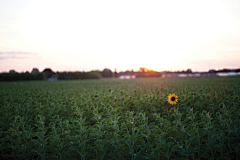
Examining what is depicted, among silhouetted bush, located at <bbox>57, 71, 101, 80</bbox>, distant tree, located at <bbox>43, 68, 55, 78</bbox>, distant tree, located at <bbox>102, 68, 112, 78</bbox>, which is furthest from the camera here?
distant tree, located at <bbox>43, 68, 55, 78</bbox>

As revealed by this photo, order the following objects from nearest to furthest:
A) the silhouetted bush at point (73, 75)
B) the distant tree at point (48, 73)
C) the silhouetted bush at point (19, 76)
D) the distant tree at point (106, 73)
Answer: the silhouetted bush at point (19, 76)
the silhouetted bush at point (73, 75)
the distant tree at point (106, 73)
the distant tree at point (48, 73)

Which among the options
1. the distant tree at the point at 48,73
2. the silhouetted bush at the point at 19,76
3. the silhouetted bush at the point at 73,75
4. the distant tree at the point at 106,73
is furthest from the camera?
the distant tree at the point at 48,73

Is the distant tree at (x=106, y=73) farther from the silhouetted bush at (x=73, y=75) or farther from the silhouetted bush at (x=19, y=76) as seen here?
the silhouetted bush at (x=19, y=76)

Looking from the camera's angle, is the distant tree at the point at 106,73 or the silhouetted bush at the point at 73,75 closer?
the silhouetted bush at the point at 73,75

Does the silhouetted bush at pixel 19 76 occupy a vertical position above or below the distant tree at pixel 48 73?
below

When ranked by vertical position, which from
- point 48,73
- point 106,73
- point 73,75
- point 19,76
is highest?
point 48,73

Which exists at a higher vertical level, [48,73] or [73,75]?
[48,73]

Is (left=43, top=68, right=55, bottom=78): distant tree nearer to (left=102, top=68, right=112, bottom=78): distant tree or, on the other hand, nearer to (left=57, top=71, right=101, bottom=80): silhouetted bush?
(left=57, top=71, right=101, bottom=80): silhouetted bush

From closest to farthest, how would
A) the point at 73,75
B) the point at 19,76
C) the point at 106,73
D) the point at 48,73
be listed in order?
the point at 19,76 → the point at 73,75 → the point at 106,73 → the point at 48,73

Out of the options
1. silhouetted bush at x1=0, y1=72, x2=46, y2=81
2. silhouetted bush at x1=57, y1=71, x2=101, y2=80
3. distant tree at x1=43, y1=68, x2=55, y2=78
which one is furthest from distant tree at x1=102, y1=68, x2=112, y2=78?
silhouetted bush at x1=0, y1=72, x2=46, y2=81

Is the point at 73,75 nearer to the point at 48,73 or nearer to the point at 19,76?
→ the point at 19,76

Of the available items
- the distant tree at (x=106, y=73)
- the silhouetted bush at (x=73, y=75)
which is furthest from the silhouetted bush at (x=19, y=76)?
the distant tree at (x=106, y=73)

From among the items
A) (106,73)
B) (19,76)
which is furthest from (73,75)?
(106,73)

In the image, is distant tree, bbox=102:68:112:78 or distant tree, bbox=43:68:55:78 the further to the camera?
distant tree, bbox=43:68:55:78
